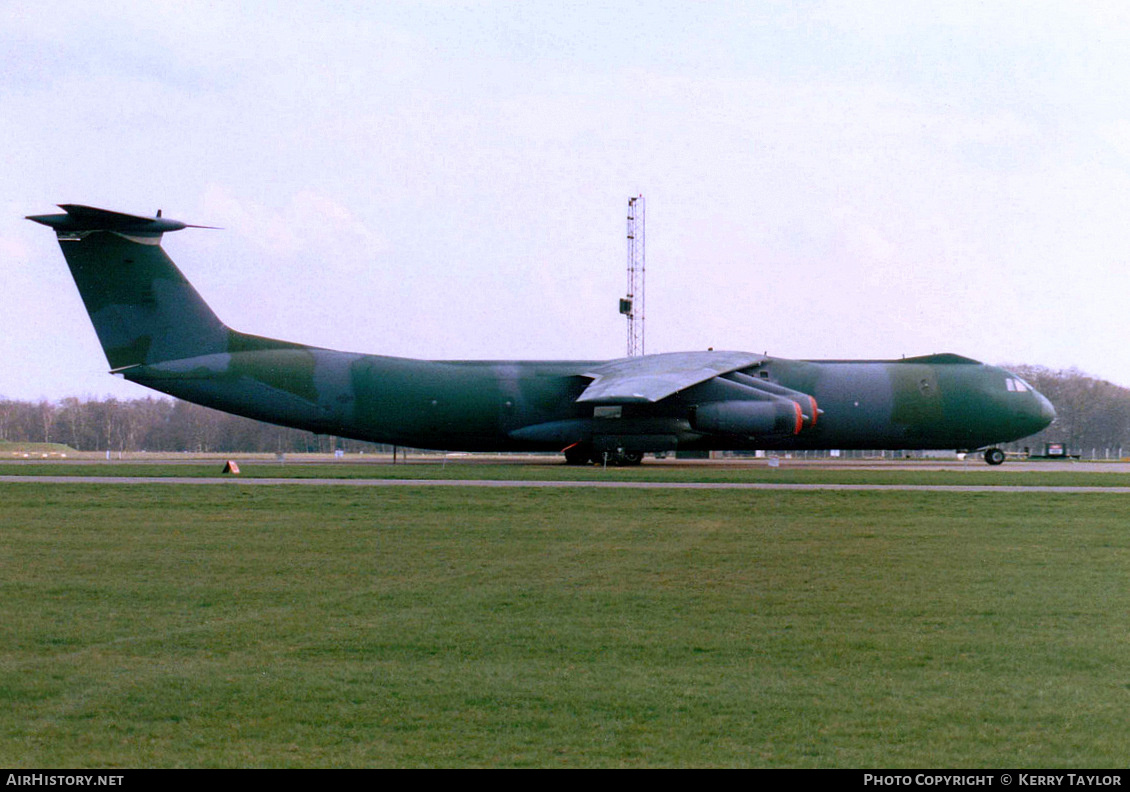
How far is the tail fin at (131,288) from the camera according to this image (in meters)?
36.2

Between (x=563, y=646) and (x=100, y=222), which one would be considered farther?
(x=100, y=222)

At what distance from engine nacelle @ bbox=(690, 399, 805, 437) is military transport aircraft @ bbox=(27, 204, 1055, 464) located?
46 millimetres

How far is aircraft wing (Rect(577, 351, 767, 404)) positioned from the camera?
34625mm

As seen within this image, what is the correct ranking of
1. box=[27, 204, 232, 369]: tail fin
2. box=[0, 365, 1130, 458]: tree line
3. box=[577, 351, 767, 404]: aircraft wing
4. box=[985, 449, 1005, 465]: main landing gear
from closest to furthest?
box=[577, 351, 767, 404]: aircraft wing < box=[27, 204, 232, 369]: tail fin < box=[985, 449, 1005, 465]: main landing gear < box=[0, 365, 1130, 458]: tree line

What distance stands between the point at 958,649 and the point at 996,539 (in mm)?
8092

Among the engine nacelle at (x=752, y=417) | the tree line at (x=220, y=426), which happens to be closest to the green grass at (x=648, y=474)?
the engine nacelle at (x=752, y=417)

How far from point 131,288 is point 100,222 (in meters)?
2.30

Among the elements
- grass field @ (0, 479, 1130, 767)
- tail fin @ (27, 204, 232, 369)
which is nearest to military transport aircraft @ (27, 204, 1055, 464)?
tail fin @ (27, 204, 232, 369)

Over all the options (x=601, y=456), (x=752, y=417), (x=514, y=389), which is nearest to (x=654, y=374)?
(x=752, y=417)

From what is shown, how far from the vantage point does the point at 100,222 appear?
3581 cm

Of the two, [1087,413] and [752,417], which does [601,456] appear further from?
[1087,413]

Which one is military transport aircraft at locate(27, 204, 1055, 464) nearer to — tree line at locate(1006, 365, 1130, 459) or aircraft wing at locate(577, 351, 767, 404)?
aircraft wing at locate(577, 351, 767, 404)
